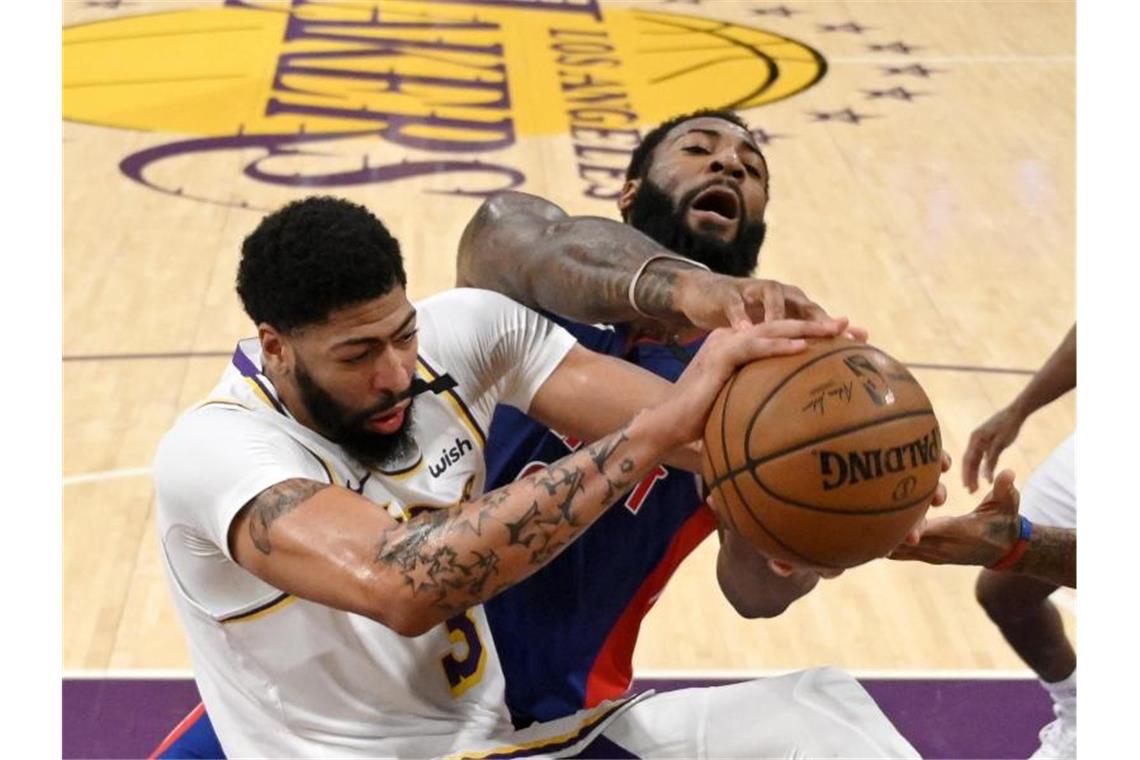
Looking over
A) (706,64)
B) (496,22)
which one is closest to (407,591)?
(706,64)

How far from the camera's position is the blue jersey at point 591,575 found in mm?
3623

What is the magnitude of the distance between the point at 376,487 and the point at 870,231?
19.0 ft

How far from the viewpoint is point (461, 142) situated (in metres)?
9.47

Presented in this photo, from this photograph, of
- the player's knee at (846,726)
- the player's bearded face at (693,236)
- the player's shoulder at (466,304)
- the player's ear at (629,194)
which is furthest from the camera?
the player's ear at (629,194)

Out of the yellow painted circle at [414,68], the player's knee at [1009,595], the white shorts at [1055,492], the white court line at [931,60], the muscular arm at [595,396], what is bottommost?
the yellow painted circle at [414,68]

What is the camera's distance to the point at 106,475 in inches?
Answer: 242

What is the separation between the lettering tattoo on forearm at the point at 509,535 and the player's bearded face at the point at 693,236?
1064 millimetres

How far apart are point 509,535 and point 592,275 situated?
34.2 inches

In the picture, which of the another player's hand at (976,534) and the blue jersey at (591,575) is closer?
the another player's hand at (976,534)

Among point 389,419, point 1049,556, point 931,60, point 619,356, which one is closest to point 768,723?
point 1049,556

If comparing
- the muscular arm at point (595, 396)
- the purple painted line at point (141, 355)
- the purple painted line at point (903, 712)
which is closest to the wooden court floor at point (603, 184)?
the purple painted line at point (141, 355)

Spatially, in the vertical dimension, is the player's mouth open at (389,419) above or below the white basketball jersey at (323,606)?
above

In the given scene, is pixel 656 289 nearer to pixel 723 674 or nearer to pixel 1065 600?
pixel 723 674

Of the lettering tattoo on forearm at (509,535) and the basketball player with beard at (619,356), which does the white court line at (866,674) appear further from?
the lettering tattoo on forearm at (509,535)
